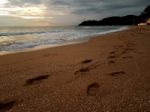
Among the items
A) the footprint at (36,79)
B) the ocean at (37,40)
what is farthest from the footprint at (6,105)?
the ocean at (37,40)

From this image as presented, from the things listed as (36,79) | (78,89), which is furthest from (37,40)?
(78,89)

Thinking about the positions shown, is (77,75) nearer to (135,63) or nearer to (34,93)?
(34,93)

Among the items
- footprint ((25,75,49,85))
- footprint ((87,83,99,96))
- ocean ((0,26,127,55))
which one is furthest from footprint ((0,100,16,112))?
ocean ((0,26,127,55))

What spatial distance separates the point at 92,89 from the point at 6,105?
48.3 inches

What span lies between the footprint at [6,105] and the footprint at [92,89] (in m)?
1.04

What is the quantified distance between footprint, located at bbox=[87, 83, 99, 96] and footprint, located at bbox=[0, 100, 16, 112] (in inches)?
40.8

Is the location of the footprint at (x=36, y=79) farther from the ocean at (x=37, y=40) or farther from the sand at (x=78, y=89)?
the ocean at (x=37, y=40)

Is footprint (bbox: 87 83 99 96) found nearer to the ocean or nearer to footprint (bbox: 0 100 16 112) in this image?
footprint (bbox: 0 100 16 112)

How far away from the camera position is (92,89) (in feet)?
9.05

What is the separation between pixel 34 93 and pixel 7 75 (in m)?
1.32

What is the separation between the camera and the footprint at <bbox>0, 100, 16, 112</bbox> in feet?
7.31

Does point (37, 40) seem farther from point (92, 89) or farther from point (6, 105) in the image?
point (6, 105)

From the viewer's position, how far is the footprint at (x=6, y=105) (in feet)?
7.31

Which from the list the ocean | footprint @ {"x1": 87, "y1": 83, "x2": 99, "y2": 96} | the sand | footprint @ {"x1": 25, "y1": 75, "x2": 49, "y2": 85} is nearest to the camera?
the sand
